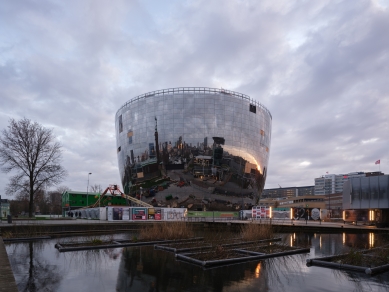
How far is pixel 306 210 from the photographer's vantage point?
183ft

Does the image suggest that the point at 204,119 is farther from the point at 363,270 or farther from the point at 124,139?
the point at 363,270

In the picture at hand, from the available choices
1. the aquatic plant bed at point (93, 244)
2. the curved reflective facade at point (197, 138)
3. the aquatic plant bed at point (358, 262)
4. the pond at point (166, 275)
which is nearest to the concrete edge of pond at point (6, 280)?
the pond at point (166, 275)

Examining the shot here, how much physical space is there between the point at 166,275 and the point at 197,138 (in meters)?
66.0

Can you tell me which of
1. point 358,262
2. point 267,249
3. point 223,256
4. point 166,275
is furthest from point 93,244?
point 358,262

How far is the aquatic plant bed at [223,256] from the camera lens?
13620mm

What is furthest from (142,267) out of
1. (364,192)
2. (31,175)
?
(31,175)

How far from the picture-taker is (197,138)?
77.5 m

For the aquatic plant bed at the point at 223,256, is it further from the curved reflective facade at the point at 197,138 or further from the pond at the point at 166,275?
the curved reflective facade at the point at 197,138

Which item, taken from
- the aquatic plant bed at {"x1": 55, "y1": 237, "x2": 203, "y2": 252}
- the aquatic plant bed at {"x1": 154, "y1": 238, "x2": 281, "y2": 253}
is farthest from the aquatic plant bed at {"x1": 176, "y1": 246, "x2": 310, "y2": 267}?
the aquatic plant bed at {"x1": 55, "y1": 237, "x2": 203, "y2": 252}

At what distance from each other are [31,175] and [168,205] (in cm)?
3644

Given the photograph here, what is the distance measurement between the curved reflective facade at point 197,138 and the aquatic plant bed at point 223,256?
59.8 metres

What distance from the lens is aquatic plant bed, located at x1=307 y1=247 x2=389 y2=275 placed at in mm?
12586

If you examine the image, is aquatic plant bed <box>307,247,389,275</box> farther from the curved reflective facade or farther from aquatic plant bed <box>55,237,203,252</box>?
the curved reflective facade

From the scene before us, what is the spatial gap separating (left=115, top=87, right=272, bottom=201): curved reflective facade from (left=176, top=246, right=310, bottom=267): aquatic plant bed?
5980cm
